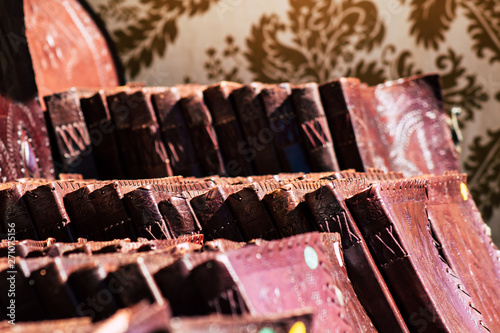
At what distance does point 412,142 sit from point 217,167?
0.54m

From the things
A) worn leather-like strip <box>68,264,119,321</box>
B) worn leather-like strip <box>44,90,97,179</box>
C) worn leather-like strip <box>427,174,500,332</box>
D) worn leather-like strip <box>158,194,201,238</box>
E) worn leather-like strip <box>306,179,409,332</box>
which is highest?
worn leather-like strip <box>44,90,97,179</box>

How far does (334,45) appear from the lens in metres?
1.99

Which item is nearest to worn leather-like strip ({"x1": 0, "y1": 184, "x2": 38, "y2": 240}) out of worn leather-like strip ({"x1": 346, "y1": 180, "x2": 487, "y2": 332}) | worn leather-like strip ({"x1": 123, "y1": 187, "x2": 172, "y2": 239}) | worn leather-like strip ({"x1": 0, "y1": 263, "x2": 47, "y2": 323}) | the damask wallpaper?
worn leather-like strip ({"x1": 123, "y1": 187, "x2": 172, "y2": 239})

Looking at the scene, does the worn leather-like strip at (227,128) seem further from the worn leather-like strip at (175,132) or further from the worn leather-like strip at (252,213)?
the worn leather-like strip at (252,213)

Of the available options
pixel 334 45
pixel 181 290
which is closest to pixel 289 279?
pixel 181 290

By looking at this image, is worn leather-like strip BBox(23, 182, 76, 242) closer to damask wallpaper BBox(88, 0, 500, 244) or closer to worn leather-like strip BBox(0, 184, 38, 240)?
worn leather-like strip BBox(0, 184, 38, 240)

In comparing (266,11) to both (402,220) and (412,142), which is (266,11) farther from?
(402,220)

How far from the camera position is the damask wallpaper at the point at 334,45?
1900 mm

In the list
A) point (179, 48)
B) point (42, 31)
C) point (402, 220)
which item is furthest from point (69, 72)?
point (402, 220)

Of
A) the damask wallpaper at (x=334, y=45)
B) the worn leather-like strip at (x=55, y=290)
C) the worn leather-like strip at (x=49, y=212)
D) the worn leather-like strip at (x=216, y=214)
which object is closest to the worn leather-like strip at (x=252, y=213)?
the worn leather-like strip at (x=216, y=214)

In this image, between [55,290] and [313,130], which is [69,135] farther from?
[55,290]

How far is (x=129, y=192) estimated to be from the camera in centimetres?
89

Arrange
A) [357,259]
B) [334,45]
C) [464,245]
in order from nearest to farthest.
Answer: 1. [357,259]
2. [464,245]
3. [334,45]

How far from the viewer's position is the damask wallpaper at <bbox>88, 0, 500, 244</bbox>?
1900mm
